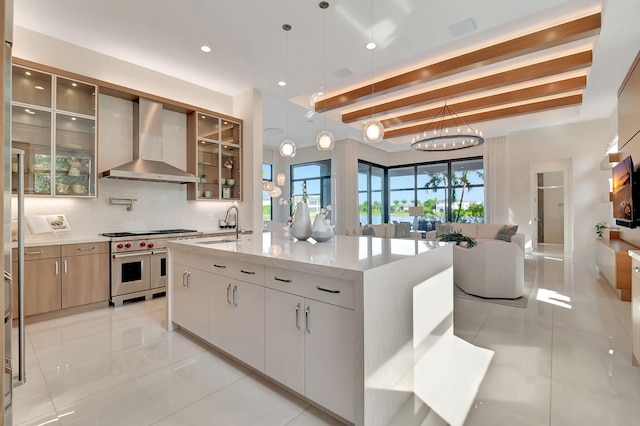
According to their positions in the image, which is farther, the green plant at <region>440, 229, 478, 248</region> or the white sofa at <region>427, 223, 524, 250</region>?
the white sofa at <region>427, 223, 524, 250</region>

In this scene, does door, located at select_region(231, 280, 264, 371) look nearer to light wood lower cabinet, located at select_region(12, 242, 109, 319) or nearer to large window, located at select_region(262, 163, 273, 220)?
light wood lower cabinet, located at select_region(12, 242, 109, 319)

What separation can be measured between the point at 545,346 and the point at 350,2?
12.1ft

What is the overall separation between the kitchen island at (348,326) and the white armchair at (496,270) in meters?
1.62

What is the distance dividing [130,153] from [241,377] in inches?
147

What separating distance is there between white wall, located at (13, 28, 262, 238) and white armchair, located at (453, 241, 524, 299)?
350 cm

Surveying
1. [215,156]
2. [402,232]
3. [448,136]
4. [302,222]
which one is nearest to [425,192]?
[402,232]

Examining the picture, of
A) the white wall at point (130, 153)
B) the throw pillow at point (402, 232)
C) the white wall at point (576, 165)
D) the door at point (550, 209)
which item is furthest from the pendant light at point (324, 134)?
the door at point (550, 209)

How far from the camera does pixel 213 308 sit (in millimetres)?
2436

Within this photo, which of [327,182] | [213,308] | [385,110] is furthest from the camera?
[327,182]

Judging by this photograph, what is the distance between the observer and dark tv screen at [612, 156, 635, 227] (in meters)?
3.63

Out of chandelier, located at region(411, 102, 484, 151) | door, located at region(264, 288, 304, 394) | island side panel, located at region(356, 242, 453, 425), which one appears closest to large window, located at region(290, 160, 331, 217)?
chandelier, located at region(411, 102, 484, 151)

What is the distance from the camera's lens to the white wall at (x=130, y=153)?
145 inches

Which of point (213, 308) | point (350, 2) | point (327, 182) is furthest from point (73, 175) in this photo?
point (327, 182)

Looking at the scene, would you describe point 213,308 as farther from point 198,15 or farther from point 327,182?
point 327,182
